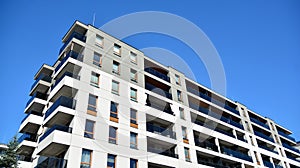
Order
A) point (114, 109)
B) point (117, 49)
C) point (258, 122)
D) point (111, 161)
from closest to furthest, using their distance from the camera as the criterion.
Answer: point (111, 161) < point (114, 109) < point (117, 49) < point (258, 122)

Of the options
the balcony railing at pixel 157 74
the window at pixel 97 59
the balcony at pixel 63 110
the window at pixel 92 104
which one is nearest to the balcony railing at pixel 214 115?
the balcony railing at pixel 157 74

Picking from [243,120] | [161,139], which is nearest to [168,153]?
[161,139]

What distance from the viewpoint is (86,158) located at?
66.8ft

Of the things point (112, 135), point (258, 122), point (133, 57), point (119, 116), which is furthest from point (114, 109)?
point (258, 122)

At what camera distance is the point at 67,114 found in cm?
2180

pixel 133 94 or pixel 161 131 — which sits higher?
pixel 133 94

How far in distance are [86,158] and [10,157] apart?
7.28 m

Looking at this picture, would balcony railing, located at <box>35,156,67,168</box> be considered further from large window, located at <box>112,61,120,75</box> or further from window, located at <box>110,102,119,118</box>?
large window, located at <box>112,61,120,75</box>

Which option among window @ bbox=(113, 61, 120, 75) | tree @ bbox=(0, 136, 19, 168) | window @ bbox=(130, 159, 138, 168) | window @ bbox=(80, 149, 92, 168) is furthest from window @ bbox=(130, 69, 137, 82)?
tree @ bbox=(0, 136, 19, 168)

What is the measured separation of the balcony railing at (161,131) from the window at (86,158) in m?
8.32

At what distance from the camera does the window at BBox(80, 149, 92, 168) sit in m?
20.0

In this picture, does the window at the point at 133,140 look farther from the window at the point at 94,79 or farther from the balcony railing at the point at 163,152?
the window at the point at 94,79

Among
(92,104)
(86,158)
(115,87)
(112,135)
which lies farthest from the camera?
(115,87)

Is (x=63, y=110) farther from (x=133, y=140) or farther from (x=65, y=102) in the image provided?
(x=133, y=140)
